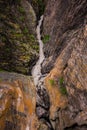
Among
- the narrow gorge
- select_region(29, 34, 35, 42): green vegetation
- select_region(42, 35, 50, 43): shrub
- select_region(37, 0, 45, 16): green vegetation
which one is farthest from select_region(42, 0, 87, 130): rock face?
select_region(37, 0, 45, 16): green vegetation

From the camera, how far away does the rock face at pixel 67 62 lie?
1308 centimetres

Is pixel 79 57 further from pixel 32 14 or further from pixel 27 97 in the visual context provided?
pixel 32 14

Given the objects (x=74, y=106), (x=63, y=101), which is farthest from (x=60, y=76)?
(x=74, y=106)

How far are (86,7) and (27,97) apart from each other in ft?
24.0

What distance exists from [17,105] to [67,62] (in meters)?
4.06

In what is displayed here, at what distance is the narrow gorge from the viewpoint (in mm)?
13584

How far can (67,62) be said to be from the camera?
595 inches

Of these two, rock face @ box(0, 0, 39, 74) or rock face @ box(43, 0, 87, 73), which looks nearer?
rock face @ box(43, 0, 87, 73)

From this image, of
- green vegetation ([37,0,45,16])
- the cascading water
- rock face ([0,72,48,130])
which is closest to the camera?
rock face ([0,72,48,130])

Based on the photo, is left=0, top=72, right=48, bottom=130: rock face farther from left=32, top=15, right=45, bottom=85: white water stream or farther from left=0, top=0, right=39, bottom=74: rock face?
left=0, top=0, right=39, bottom=74: rock face

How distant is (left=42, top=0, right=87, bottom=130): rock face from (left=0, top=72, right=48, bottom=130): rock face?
4.32ft

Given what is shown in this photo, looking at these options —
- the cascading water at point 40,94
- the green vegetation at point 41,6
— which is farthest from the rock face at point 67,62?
the green vegetation at point 41,6

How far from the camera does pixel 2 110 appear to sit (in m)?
13.7

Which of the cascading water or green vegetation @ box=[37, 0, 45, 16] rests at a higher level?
green vegetation @ box=[37, 0, 45, 16]
